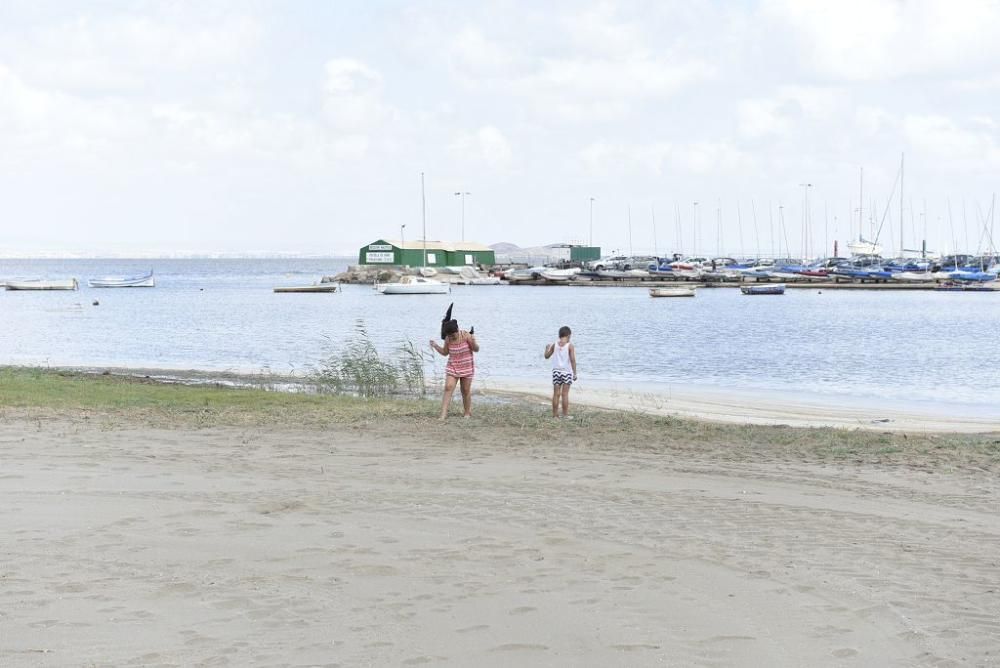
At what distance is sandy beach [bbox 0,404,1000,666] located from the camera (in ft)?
22.0

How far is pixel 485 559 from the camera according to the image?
8.62 meters

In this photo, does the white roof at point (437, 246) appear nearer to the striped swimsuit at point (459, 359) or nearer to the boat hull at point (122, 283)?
the boat hull at point (122, 283)

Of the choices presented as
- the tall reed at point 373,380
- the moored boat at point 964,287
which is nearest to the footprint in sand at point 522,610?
the tall reed at point 373,380

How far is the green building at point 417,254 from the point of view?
134 m

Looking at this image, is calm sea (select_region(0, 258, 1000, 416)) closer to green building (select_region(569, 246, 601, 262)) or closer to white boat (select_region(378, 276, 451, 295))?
white boat (select_region(378, 276, 451, 295))

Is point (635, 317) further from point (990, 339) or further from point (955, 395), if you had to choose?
point (955, 395)

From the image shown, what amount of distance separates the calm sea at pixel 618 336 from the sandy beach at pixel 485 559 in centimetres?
1570

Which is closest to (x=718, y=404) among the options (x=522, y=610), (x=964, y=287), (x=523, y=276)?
(x=522, y=610)

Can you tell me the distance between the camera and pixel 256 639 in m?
6.71

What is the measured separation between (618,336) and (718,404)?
84.5 feet

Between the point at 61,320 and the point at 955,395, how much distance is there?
5395 centimetres

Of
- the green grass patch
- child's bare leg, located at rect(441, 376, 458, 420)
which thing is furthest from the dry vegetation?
child's bare leg, located at rect(441, 376, 458, 420)

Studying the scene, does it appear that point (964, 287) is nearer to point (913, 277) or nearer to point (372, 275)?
point (913, 277)

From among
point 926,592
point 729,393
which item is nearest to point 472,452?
point 926,592
